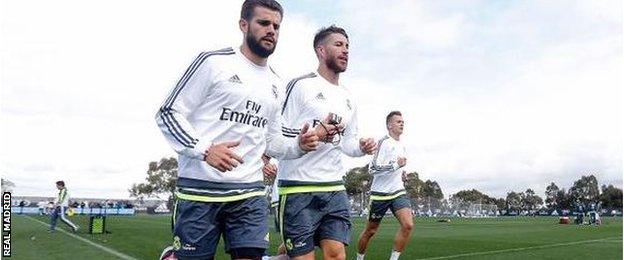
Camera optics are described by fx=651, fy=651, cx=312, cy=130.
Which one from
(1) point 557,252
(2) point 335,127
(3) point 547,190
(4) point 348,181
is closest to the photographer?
(2) point 335,127

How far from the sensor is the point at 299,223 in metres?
6.02

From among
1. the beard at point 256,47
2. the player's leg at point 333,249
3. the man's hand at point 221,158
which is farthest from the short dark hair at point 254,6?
the player's leg at point 333,249

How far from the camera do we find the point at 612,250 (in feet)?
51.6

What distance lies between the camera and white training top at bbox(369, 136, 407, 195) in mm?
10727

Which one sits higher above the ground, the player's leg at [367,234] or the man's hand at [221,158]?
the man's hand at [221,158]

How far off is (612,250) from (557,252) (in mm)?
1977

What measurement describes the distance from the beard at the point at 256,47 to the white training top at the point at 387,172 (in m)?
6.06

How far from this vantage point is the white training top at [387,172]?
35.2 ft

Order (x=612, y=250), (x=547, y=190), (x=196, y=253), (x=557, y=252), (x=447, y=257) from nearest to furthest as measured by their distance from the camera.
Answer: (x=196, y=253) < (x=447, y=257) < (x=557, y=252) < (x=612, y=250) < (x=547, y=190)

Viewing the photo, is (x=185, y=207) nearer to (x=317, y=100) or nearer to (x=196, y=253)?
(x=196, y=253)

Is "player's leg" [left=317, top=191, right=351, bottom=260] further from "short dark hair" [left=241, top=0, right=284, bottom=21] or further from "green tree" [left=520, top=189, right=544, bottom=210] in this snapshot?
"green tree" [left=520, top=189, right=544, bottom=210]

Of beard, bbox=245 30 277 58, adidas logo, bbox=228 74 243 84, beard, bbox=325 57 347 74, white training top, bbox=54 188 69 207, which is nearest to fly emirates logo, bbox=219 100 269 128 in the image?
adidas logo, bbox=228 74 243 84

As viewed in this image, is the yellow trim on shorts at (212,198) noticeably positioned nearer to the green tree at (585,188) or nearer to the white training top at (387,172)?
the white training top at (387,172)

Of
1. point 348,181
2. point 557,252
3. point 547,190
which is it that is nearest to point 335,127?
point 557,252
